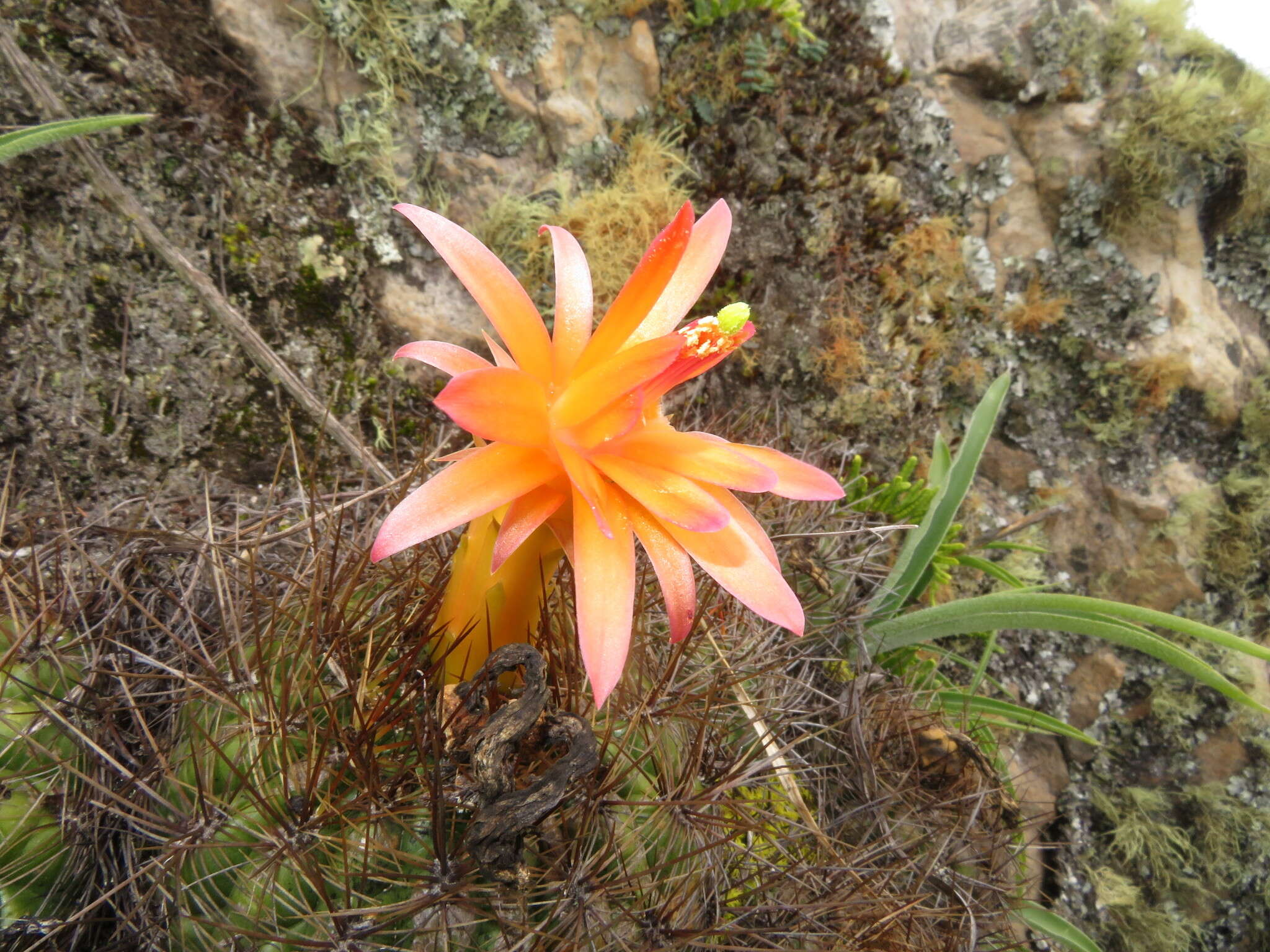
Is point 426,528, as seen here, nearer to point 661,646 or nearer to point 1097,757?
point 661,646

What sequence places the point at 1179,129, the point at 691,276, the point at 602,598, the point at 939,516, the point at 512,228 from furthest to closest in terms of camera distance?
the point at 1179,129 < the point at 512,228 < the point at 939,516 < the point at 691,276 < the point at 602,598

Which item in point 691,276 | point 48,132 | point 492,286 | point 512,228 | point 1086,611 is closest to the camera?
point 492,286

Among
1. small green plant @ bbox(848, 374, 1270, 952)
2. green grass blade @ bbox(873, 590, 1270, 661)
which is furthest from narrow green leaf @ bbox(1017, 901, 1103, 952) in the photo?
green grass blade @ bbox(873, 590, 1270, 661)

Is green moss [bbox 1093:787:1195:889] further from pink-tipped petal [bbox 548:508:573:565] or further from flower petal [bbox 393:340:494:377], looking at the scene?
flower petal [bbox 393:340:494:377]

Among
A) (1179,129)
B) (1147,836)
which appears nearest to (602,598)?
(1147,836)

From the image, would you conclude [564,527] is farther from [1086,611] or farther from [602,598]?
[1086,611]

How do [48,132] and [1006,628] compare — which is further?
[1006,628]
